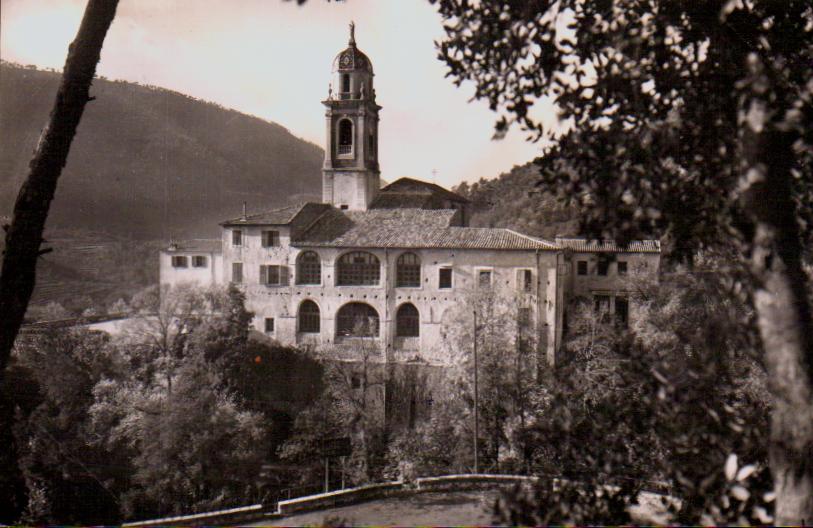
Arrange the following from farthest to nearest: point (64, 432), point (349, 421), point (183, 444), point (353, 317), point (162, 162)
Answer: point (162, 162), point (353, 317), point (349, 421), point (64, 432), point (183, 444)

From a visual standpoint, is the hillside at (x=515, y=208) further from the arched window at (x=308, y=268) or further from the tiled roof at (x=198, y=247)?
the tiled roof at (x=198, y=247)

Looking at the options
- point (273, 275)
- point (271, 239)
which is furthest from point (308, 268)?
point (271, 239)

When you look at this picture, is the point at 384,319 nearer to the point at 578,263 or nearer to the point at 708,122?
the point at 578,263

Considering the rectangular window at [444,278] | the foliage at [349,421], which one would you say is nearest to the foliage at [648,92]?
the foliage at [349,421]

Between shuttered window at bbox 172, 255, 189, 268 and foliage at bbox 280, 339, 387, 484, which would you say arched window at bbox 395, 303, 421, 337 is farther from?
shuttered window at bbox 172, 255, 189, 268

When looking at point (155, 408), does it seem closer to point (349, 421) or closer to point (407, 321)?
point (349, 421)

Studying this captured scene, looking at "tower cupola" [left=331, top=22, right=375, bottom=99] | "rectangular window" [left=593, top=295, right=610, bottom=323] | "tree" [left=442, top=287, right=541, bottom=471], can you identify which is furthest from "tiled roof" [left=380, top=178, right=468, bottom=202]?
"tree" [left=442, top=287, right=541, bottom=471]
